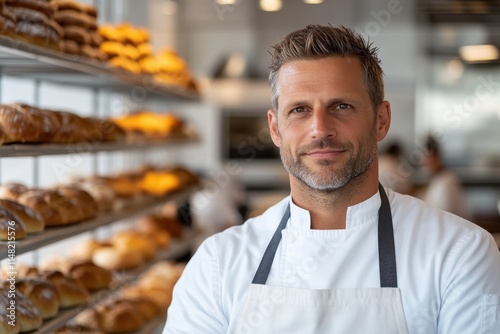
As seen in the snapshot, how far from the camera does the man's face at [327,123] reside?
1890 millimetres

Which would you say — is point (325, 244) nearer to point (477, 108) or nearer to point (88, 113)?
point (88, 113)

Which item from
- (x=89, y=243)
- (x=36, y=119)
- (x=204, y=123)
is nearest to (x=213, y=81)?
(x=204, y=123)

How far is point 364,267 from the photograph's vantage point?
1.93 metres

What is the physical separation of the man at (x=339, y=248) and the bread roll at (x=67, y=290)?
1147mm

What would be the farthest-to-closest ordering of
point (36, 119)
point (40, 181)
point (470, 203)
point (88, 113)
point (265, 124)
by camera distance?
point (265, 124), point (470, 203), point (88, 113), point (40, 181), point (36, 119)

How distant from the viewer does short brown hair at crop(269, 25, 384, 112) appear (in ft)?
6.30

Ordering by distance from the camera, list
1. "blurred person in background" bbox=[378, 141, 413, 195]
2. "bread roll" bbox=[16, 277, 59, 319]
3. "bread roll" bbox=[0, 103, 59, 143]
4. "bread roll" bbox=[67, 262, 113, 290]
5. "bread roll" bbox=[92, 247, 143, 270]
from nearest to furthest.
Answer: "bread roll" bbox=[0, 103, 59, 143] < "bread roll" bbox=[16, 277, 59, 319] < "bread roll" bbox=[67, 262, 113, 290] < "bread roll" bbox=[92, 247, 143, 270] < "blurred person in background" bbox=[378, 141, 413, 195]

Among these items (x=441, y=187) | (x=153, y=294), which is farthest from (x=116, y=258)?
(x=441, y=187)

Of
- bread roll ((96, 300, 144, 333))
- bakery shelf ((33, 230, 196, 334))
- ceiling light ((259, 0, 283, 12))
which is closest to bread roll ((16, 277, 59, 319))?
bakery shelf ((33, 230, 196, 334))

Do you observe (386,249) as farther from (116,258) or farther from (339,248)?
(116,258)

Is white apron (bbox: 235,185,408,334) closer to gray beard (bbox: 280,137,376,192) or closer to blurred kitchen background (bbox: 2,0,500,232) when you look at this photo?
gray beard (bbox: 280,137,376,192)

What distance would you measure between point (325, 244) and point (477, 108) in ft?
21.6

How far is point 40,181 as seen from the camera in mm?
4316

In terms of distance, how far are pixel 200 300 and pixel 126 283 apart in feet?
6.45
